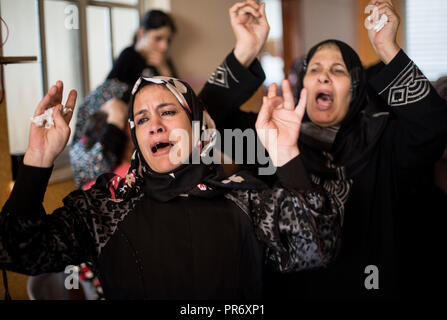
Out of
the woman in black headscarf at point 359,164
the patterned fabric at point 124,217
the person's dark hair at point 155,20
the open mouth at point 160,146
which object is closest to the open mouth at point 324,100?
the woman in black headscarf at point 359,164

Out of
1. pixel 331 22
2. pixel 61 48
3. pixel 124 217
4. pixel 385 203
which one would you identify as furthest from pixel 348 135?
pixel 331 22

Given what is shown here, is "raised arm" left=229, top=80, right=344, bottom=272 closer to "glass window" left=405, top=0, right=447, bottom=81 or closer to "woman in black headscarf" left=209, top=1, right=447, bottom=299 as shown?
"woman in black headscarf" left=209, top=1, right=447, bottom=299

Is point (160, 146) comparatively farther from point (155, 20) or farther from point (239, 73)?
point (155, 20)

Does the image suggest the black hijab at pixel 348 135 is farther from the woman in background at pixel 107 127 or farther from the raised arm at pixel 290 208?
the woman in background at pixel 107 127

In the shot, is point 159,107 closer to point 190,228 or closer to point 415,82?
point 190,228

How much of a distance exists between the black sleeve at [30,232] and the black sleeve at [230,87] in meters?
0.61

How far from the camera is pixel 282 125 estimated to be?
1.21m

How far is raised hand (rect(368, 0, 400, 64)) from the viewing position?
118cm

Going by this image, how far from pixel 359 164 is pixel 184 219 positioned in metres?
0.58

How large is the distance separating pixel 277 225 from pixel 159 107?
1.30 ft

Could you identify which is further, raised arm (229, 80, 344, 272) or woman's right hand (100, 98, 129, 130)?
woman's right hand (100, 98, 129, 130)

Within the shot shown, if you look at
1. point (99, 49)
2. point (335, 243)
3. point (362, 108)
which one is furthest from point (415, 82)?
point (99, 49)

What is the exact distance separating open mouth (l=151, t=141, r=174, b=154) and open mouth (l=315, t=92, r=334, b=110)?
0.51 m

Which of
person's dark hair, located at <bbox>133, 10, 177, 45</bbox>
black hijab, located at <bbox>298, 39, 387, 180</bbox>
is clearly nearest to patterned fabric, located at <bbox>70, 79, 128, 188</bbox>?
person's dark hair, located at <bbox>133, 10, 177, 45</bbox>
